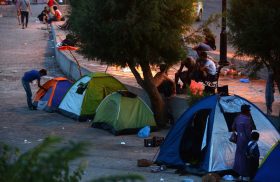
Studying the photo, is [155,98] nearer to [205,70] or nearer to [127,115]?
[127,115]

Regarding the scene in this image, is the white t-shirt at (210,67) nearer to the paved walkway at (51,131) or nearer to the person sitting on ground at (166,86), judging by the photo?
the person sitting on ground at (166,86)

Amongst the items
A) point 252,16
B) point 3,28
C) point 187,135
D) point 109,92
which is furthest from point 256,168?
point 3,28

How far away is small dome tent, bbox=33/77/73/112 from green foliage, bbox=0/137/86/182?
653 inches

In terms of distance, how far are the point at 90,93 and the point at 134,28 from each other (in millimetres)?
3623

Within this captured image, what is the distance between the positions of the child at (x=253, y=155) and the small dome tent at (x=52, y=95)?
946cm

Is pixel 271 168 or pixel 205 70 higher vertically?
pixel 205 70

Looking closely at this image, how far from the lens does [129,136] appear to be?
55.2ft

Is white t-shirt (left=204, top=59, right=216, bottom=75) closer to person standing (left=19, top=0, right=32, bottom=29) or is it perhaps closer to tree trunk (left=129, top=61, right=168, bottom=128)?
tree trunk (left=129, top=61, right=168, bottom=128)

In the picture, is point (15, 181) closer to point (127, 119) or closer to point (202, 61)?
point (127, 119)

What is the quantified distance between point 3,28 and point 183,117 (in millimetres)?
32544

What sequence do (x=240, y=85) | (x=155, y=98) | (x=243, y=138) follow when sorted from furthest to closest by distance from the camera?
(x=240, y=85) < (x=155, y=98) < (x=243, y=138)

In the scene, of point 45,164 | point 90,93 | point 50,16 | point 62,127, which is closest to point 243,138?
point 62,127

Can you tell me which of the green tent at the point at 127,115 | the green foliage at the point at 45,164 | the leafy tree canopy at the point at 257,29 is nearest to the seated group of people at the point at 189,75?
the green tent at the point at 127,115

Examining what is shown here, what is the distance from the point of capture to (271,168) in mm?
11016
